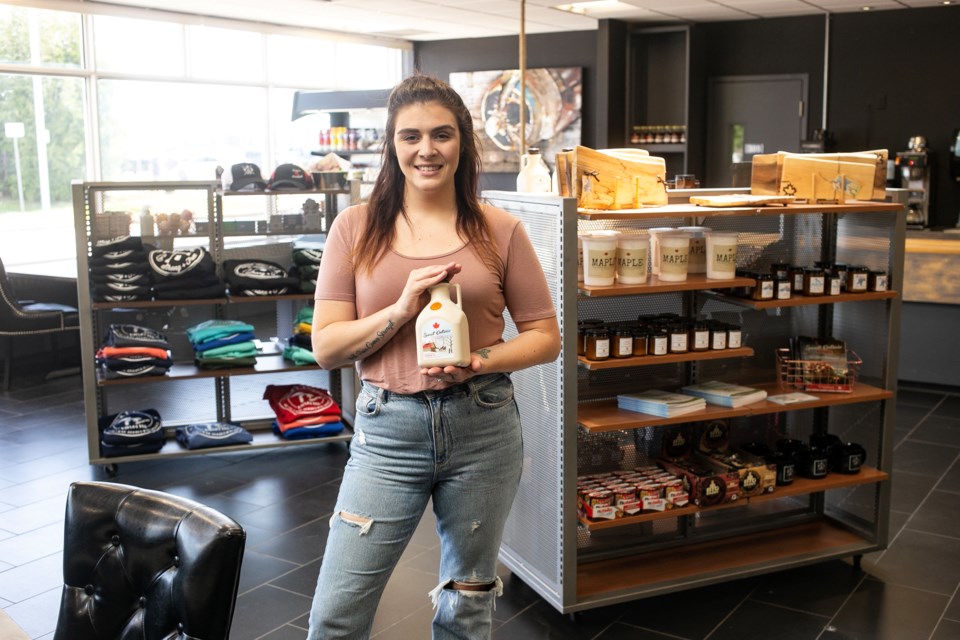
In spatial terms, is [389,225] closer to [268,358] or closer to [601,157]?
[601,157]

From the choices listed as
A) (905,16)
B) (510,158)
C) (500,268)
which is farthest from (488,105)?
(500,268)

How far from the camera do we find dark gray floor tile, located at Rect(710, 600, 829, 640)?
337 cm

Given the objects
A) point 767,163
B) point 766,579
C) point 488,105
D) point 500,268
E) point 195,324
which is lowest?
point 766,579

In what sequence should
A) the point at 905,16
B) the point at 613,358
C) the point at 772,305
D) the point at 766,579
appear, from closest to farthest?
the point at 613,358, the point at 772,305, the point at 766,579, the point at 905,16

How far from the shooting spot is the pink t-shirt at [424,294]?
2096 mm

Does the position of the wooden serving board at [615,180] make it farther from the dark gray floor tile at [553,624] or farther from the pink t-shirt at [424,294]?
the dark gray floor tile at [553,624]

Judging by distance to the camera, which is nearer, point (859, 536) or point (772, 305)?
point (772, 305)

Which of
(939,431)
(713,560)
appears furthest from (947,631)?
(939,431)

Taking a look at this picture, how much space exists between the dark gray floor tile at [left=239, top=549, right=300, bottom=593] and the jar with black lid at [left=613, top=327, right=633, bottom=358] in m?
1.64

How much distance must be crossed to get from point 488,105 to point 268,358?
243 inches

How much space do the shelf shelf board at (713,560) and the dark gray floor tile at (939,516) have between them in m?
0.56

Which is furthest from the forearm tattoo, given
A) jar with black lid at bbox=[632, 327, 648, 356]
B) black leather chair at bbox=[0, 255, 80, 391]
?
black leather chair at bbox=[0, 255, 80, 391]

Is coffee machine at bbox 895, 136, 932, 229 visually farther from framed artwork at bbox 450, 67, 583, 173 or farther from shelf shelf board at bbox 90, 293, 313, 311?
shelf shelf board at bbox 90, 293, 313, 311

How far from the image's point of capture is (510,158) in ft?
35.8
